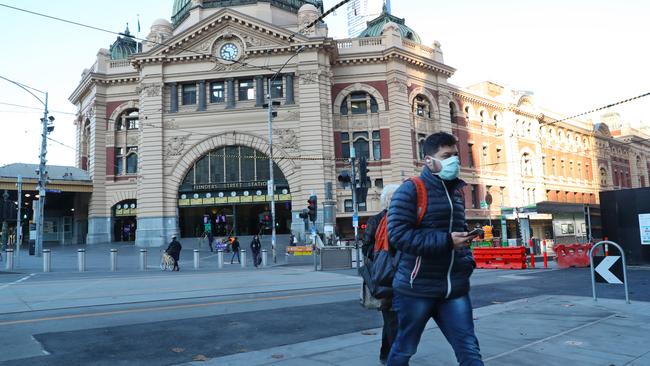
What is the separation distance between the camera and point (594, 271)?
983 centimetres

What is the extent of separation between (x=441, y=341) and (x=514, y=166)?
52.3m

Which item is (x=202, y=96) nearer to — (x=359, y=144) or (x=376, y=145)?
(x=359, y=144)

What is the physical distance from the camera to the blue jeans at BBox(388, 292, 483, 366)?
3502mm

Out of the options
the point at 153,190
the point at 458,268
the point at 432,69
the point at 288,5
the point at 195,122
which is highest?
the point at 288,5

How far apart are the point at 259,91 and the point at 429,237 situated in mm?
38830

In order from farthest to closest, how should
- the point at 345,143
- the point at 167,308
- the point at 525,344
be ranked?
the point at 345,143 → the point at 167,308 → the point at 525,344

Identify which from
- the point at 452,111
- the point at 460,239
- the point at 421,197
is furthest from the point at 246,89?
the point at 460,239

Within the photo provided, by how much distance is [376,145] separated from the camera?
142 ft

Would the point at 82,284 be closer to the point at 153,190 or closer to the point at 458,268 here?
the point at 458,268

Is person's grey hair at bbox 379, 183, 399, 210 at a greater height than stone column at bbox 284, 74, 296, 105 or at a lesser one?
lesser

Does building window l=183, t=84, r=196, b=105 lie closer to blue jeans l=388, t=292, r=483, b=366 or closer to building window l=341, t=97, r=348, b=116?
building window l=341, t=97, r=348, b=116

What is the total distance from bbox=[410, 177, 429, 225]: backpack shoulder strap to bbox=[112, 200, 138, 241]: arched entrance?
44538 millimetres

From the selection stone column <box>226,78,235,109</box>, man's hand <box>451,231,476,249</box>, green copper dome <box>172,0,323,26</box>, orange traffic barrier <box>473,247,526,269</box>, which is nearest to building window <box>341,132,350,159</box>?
stone column <box>226,78,235,109</box>

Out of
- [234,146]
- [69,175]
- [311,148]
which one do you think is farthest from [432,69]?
[69,175]
